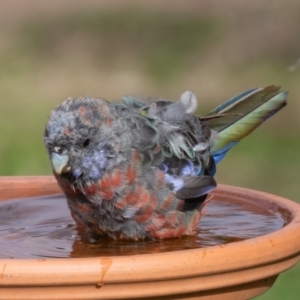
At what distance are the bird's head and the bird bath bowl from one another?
30.1 inches

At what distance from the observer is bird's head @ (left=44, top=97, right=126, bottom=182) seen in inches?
140

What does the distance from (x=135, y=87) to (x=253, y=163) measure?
2.69m

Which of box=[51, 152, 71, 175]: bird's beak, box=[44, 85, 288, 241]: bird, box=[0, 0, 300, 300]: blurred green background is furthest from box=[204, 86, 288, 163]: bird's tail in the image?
box=[0, 0, 300, 300]: blurred green background

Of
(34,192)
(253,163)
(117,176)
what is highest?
(117,176)

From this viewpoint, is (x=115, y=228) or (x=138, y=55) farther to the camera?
(x=138, y=55)

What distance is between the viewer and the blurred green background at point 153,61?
947 centimetres

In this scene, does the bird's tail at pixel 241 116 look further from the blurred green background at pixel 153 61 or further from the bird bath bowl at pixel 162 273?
the blurred green background at pixel 153 61

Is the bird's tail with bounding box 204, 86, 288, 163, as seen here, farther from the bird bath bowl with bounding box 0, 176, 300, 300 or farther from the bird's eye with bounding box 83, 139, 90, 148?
the bird bath bowl with bounding box 0, 176, 300, 300

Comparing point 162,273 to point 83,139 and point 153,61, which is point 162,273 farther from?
point 153,61

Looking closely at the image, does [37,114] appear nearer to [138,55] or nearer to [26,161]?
[26,161]

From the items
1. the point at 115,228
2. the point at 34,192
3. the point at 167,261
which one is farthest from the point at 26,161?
the point at 167,261

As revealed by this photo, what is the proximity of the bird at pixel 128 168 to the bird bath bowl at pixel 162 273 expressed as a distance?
672 mm

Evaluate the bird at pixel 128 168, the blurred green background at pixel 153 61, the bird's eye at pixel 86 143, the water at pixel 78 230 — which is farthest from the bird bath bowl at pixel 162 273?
the blurred green background at pixel 153 61

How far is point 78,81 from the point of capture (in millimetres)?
11773
